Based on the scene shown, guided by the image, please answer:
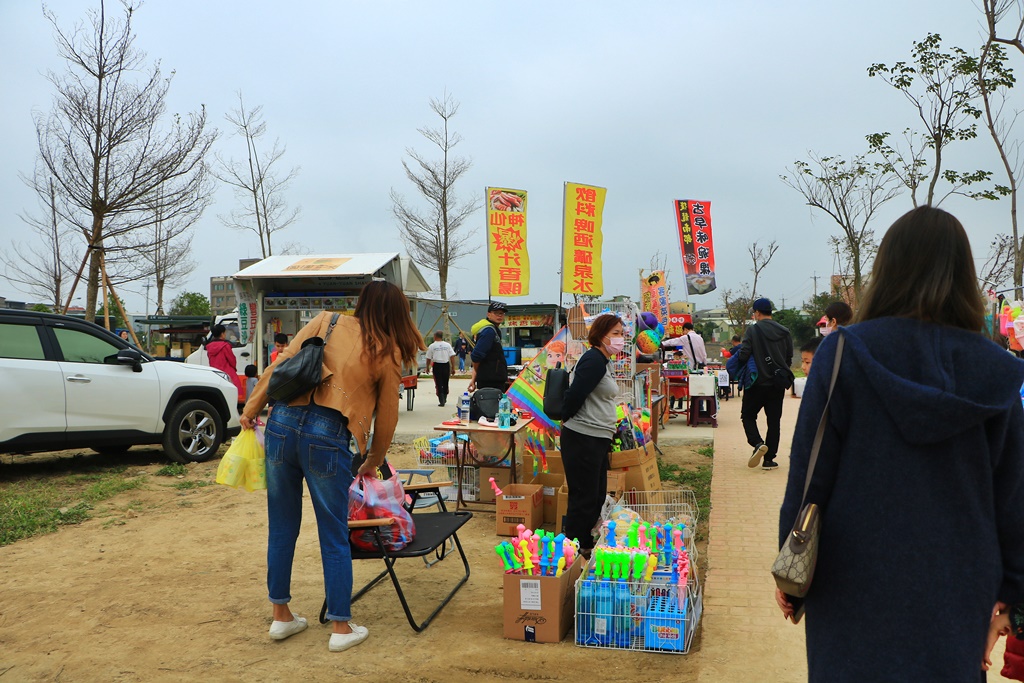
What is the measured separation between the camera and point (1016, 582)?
1748 mm

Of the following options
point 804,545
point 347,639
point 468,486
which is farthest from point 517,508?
point 804,545

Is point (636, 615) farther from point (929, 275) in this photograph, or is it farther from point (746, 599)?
point (929, 275)

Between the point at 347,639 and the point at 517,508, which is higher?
the point at 517,508

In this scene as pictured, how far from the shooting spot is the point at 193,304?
159 ft

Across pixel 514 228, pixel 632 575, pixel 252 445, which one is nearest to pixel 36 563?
pixel 252 445

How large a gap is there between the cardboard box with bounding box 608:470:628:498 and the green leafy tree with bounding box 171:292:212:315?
46600 millimetres

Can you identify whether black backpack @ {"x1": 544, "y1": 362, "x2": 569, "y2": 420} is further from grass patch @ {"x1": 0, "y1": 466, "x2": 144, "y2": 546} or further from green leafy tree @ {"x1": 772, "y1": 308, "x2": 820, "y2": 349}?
green leafy tree @ {"x1": 772, "y1": 308, "x2": 820, "y2": 349}

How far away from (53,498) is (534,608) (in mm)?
5376

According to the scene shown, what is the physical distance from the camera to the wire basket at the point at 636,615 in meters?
3.73

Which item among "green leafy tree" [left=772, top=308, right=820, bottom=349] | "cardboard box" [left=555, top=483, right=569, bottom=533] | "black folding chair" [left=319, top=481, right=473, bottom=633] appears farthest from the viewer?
"green leafy tree" [left=772, top=308, right=820, bottom=349]

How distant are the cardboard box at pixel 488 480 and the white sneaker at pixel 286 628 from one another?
9.59ft

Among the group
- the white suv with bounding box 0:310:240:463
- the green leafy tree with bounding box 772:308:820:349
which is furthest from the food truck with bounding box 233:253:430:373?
the green leafy tree with bounding box 772:308:820:349

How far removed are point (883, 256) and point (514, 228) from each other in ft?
35.2

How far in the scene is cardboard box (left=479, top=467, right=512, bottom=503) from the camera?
6805 millimetres
